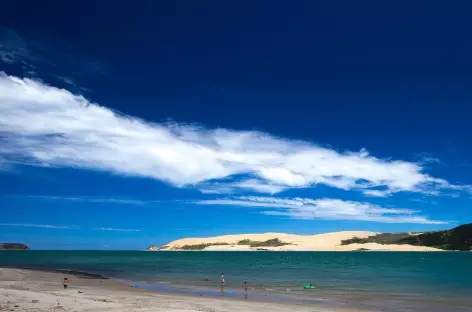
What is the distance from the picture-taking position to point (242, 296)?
121 feet

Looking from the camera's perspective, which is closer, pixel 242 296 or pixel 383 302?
pixel 383 302

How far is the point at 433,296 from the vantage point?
38156mm

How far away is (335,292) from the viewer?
40.3m

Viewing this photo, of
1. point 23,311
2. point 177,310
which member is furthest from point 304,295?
point 23,311

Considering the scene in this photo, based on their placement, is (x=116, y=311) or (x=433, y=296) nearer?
(x=116, y=311)

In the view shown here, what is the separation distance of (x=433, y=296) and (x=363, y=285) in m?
9.90

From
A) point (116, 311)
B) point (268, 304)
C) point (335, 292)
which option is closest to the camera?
point (116, 311)

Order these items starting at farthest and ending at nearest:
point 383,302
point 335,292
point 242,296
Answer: point 335,292
point 242,296
point 383,302

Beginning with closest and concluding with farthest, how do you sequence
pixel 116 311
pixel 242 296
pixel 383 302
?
pixel 116 311
pixel 383 302
pixel 242 296

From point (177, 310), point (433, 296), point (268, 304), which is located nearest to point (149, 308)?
point (177, 310)

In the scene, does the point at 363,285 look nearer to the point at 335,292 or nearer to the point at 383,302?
the point at 335,292

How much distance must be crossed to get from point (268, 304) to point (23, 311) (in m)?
16.1

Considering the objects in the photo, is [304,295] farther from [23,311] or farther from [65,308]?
[23,311]

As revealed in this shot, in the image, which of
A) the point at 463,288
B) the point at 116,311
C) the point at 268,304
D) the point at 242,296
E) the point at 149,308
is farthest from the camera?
the point at 463,288
